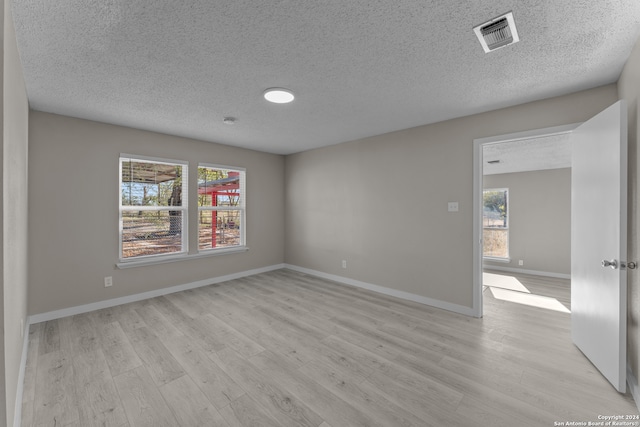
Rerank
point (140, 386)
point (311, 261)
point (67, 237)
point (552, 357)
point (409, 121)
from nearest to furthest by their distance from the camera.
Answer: point (140, 386), point (552, 357), point (67, 237), point (409, 121), point (311, 261)

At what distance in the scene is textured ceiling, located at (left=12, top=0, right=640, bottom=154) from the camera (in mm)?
1565

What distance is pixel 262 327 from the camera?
299cm

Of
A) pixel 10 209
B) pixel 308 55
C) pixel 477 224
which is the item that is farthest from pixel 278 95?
pixel 477 224

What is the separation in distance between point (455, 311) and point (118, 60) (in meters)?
4.29

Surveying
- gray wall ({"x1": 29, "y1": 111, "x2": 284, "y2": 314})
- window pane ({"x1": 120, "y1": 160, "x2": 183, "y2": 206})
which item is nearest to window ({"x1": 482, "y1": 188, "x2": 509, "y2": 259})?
gray wall ({"x1": 29, "y1": 111, "x2": 284, "y2": 314})

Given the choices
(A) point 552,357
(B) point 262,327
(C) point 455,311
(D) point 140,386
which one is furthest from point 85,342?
(A) point 552,357

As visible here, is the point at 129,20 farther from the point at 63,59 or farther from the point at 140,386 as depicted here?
the point at 140,386

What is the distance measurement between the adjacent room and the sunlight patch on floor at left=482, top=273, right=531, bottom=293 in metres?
0.07

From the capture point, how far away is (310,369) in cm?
221

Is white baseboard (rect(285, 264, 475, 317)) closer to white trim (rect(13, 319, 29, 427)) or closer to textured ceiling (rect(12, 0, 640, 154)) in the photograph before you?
textured ceiling (rect(12, 0, 640, 154))

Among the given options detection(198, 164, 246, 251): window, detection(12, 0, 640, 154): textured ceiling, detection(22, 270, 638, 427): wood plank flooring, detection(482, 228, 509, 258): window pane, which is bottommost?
detection(22, 270, 638, 427): wood plank flooring

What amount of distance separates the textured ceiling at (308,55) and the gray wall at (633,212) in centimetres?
19

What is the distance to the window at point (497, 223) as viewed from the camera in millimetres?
6270

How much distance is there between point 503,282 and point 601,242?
128 inches
